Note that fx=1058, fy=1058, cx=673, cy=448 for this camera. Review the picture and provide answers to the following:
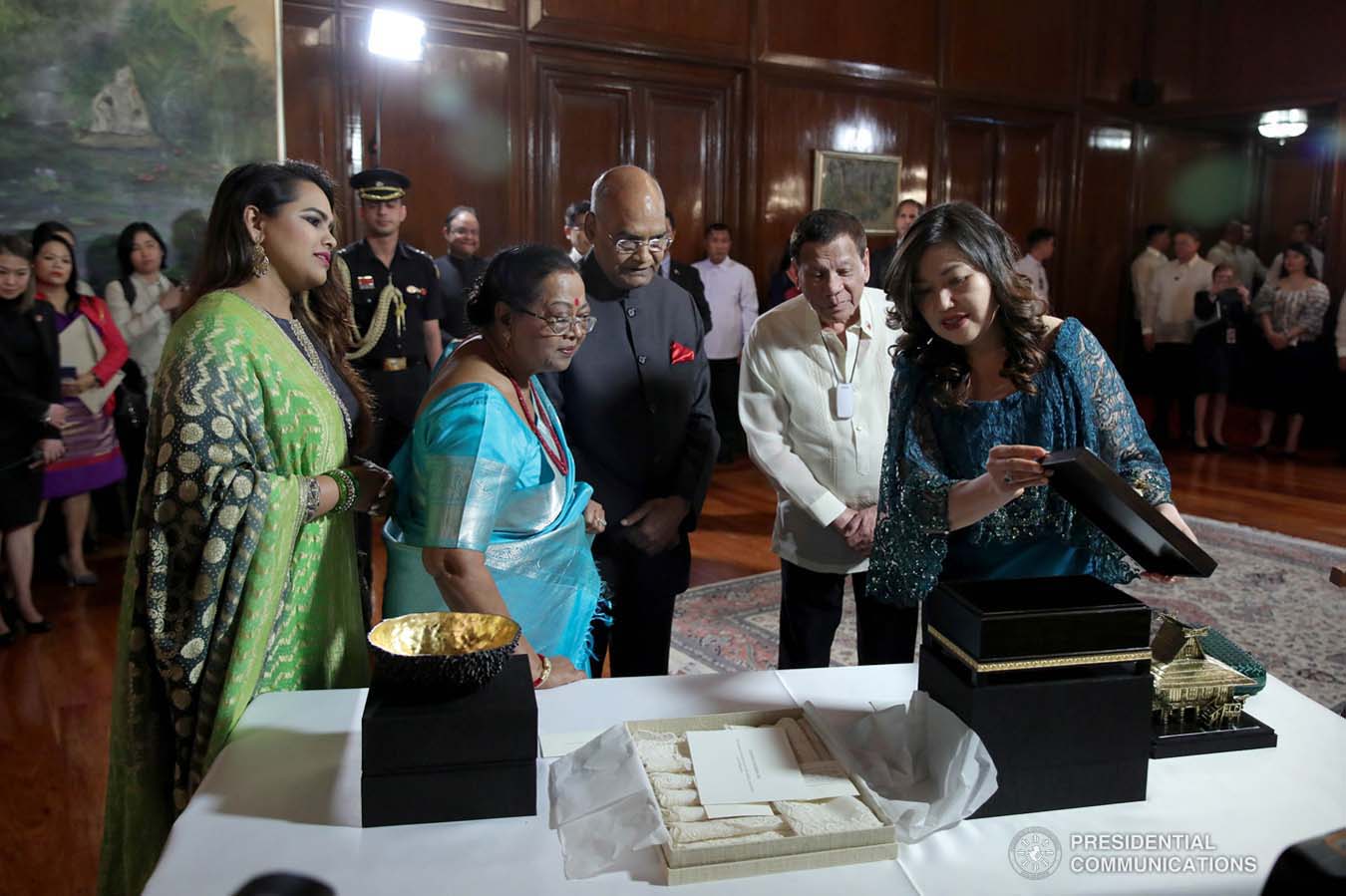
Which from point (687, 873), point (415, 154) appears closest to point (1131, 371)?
point (415, 154)

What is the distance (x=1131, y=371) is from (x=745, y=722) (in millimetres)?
9825

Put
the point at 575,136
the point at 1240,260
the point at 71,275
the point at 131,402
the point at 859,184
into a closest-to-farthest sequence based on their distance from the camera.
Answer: the point at 71,275, the point at 131,402, the point at 575,136, the point at 859,184, the point at 1240,260

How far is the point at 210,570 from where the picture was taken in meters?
1.76

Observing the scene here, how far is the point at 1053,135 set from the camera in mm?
9797

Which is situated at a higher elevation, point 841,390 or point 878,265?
point 878,265

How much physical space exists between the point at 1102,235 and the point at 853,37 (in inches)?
133

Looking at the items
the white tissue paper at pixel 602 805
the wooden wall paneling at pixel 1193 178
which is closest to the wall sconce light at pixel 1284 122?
the wooden wall paneling at pixel 1193 178

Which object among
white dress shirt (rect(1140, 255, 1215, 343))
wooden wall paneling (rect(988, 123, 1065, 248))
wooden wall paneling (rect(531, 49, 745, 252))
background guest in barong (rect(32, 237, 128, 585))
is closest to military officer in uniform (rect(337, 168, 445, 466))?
background guest in barong (rect(32, 237, 128, 585))

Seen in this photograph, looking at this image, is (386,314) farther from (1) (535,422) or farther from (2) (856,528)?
(1) (535,422)

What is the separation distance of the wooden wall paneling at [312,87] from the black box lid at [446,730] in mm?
5864

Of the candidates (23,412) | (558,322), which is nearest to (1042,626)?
(558,322)

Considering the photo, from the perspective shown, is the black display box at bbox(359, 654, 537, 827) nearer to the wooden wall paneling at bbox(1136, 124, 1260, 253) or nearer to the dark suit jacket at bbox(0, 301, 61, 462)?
the dark suit jacket at bbox(0, 301, 61, 462)

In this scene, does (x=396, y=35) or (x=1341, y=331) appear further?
(x=1341, y=331)

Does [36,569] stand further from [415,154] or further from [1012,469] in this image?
[1012,469]
